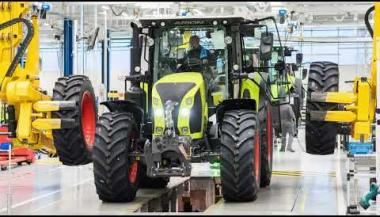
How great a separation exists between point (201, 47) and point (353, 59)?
Answer: 89.1ft

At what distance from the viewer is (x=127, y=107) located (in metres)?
9.23

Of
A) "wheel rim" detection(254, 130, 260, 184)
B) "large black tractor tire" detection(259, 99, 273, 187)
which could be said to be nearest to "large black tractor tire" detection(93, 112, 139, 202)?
"wheel rim" detection(254, 130, 260, 184)

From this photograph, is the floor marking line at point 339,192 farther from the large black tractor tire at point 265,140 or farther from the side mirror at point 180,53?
the side mirror at point 180,53

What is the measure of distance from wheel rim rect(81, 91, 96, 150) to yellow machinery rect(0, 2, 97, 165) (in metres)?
0.15

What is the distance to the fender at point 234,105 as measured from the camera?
891 cm

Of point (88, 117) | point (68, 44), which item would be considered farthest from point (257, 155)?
point (68, 44)

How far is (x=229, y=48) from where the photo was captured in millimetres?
9508

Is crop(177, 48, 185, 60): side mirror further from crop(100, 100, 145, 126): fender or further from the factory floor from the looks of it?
the factory floor

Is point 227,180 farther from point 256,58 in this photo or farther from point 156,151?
point 256,58

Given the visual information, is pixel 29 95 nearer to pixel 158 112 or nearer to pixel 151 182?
pixel 158 112

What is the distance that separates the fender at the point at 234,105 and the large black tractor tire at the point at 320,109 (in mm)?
902

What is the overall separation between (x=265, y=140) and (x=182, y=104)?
180 centimetres


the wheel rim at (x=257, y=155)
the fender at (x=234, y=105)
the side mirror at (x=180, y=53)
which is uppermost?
the side mirror at (x=180, y=53)

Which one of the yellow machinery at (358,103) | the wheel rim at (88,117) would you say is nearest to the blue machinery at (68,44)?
the wheel rim at (88,117)
